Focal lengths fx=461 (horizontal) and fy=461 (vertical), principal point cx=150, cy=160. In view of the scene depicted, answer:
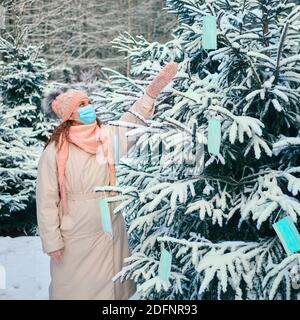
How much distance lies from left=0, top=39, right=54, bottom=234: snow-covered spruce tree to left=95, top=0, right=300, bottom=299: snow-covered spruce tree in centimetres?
146

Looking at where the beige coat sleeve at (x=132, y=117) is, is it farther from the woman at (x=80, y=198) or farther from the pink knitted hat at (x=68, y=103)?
the pink knitted hat at (x=68, y=103)

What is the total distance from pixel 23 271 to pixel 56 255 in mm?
305

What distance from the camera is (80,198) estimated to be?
5.14ft

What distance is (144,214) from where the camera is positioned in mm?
1527

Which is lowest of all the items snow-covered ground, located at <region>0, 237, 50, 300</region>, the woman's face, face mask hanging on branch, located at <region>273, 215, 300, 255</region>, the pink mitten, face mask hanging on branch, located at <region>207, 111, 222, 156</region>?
snow-covered ground, located at <region>0, 237, 50, 300</region>

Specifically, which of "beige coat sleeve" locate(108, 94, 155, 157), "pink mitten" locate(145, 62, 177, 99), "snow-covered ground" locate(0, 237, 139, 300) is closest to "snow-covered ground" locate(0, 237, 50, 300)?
"snow-covered ground" locate(0, 237, 139, 300)

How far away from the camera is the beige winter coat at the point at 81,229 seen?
153cm

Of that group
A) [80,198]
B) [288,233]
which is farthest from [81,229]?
[288,233]

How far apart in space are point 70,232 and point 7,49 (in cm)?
228

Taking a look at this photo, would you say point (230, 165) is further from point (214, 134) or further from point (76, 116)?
point (76, 116)

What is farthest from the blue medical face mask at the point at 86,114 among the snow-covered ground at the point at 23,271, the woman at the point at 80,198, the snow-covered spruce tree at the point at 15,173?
the snow-covered spruce tree at the point at 15,173

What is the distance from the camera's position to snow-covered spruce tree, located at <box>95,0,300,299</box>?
1.28 meters

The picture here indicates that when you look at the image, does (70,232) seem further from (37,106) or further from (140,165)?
(37,106)

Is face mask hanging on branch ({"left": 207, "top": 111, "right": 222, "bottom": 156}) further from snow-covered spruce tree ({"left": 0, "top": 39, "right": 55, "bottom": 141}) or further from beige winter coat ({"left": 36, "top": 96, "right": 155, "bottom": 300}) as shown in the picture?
snow-covered spruce tree ({"left": 0, "top": 39, "right": 55, "bottom": 141})
